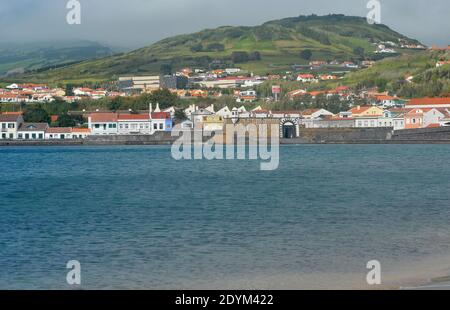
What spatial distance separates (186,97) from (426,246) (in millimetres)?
87539

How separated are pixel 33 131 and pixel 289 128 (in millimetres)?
19390

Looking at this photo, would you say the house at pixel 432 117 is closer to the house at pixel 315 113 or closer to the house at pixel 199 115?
the house at pixel 315 113

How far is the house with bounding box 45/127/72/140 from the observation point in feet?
247

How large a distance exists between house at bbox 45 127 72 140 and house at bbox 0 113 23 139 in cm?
255

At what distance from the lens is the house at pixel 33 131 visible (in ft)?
248

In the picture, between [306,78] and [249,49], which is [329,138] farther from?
[249,49]

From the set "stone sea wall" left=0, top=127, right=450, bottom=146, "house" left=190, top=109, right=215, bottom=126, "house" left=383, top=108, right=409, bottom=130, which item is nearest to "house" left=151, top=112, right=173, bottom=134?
"house" left=190, top=109, right=215, bottom=126

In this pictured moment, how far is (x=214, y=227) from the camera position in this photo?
18359 mm

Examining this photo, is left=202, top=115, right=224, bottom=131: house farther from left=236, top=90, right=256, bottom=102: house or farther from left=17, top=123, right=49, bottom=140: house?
left=236, top=90, right=256, bottom=102: house

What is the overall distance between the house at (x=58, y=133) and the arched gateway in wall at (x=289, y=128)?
16111mm

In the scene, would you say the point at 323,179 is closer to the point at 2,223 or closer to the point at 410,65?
the point at 2,223

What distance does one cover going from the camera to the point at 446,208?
21.3 m

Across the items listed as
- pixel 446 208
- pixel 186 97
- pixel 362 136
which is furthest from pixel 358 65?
pixel 446 208

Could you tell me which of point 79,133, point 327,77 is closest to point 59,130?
point 79,133
